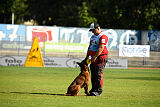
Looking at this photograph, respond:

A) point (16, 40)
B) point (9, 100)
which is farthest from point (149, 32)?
point (9, 100)

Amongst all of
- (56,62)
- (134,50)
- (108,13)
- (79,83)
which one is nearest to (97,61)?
(79,83)

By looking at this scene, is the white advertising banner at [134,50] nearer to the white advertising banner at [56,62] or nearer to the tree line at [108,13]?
the white advertising banner at [56,62]

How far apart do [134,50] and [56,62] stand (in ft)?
21.0

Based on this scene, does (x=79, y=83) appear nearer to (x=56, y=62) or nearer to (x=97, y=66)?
(x=97, y=66)

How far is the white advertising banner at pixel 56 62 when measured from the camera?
2658 cm

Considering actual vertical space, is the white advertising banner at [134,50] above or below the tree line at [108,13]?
below

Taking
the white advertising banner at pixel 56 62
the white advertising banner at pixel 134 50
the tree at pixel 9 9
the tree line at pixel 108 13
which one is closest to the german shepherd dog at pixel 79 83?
the white advertising banner at pixel 56 62

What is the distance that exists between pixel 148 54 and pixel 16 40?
10.4 metres

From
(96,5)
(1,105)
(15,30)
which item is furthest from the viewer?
(96,5)

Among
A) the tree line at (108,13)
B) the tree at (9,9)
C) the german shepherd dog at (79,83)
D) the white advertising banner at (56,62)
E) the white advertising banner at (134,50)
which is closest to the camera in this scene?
the german shepherd dog at (79,83)

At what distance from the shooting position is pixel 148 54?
98.8ft

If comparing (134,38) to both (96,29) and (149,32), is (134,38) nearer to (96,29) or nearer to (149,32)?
(149,32)

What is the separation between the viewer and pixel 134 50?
2991 cm

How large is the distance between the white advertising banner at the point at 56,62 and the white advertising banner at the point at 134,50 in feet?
6.61
